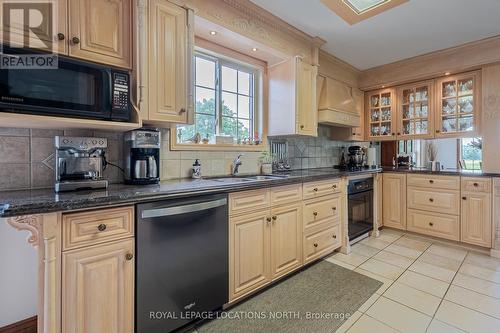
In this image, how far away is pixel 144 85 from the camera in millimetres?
1593

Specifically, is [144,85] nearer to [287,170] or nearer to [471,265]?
[287,170]

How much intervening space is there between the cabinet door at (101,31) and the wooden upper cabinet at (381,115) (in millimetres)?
3796

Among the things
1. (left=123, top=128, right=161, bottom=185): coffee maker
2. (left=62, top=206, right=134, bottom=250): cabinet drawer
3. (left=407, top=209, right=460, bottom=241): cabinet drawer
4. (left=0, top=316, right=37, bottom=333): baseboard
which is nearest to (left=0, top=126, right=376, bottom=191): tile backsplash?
(left=123, top=128, right=161, bottom=185): coffee maker

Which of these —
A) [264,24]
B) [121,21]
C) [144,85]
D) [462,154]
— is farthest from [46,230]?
[462,154]

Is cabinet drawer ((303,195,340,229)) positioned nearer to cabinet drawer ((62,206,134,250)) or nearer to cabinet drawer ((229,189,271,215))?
cabinet drawer ((229,189,271,215))

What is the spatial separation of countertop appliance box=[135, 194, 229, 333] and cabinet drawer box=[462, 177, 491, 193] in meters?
3.16

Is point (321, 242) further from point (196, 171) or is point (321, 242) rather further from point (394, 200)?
point (394, 200)

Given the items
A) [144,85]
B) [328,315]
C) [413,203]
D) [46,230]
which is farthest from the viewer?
[413,203]

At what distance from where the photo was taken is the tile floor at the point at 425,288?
167cm

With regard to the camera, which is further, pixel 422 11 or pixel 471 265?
pixel 471 265

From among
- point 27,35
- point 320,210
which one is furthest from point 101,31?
point 320,210

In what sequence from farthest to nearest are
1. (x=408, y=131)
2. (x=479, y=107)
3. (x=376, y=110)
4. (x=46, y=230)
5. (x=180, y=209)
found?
(x=376, y=110) < (x=408, y=131) < (x=479, y=107) < (x=180, y=209) < (x=46, y=230)

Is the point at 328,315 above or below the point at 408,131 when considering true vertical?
below

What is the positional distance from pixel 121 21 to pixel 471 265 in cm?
391
